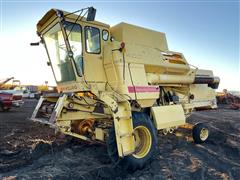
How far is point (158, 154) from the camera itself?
546cm

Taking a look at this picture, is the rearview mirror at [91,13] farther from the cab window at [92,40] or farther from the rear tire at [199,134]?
the rear tire at [199,134]

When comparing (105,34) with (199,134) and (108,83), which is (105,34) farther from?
(199,134)

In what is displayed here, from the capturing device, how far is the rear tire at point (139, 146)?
420cm

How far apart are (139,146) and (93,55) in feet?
7.47

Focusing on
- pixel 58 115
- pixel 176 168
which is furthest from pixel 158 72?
pixel 58 115

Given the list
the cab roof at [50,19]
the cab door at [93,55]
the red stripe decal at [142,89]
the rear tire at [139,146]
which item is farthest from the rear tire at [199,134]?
the cab roof at [50,19]

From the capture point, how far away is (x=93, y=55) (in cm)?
504

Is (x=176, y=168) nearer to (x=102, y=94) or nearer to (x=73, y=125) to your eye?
(x=102, y=94)

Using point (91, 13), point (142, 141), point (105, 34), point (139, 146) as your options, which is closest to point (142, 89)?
point (142, 141)

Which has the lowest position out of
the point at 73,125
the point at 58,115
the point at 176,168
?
the point at 176,168

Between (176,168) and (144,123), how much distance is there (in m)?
1.12

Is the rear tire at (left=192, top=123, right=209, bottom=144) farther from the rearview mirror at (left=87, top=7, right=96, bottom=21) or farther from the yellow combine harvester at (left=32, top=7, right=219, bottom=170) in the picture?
the rearview mirror at (left=87, top=7, right=96, bottom=21)

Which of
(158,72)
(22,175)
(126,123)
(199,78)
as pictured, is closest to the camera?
(22,175)

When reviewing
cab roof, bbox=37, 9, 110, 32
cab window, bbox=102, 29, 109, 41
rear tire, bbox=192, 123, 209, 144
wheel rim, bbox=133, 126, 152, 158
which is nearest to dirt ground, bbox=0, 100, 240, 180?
rear tire, bbox=192, 123, 209, 144
